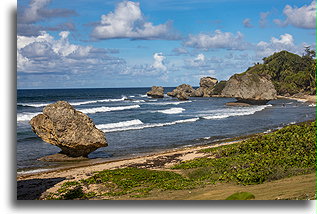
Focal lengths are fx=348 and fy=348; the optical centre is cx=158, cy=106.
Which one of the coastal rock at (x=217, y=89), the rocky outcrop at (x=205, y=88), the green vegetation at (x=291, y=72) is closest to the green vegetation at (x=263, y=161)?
the green vegetation at (x=291, y=72)

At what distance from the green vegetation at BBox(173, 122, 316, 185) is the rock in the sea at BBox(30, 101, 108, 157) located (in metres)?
5.74

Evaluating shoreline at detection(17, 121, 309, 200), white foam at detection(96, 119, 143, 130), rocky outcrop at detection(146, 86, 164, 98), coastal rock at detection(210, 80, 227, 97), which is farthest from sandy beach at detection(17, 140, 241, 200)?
coastal rock at detection(210, 80, 227, 97)

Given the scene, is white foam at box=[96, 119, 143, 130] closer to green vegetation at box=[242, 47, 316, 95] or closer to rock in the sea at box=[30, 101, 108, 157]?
rock in the sea at box=[30, 101, 108, 157]

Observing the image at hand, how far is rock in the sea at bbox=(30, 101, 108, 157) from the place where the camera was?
18688 millimetres

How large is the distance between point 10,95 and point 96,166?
9179 mm

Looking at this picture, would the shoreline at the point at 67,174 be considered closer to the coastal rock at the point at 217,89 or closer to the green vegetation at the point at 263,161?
the green vegetation at the point at 263,161

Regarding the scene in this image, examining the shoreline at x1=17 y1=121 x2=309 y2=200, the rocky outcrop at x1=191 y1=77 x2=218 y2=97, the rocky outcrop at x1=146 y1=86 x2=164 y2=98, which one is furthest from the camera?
the rocky outcrop at x1=191 y1=77 x2=218 y2=97

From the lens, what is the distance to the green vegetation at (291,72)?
3329 inches

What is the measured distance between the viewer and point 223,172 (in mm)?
13008

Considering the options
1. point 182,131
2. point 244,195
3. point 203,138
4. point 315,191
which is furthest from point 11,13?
point 182,131

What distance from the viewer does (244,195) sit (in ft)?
29.0

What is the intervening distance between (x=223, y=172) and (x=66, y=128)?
9415 mm

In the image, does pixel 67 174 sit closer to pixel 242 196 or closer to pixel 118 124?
pixel 242 196
